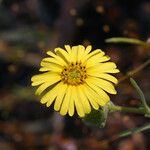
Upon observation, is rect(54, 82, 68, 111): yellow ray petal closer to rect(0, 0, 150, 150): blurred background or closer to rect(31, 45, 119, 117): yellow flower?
rect(31, 45, 119, 117): yellow flower

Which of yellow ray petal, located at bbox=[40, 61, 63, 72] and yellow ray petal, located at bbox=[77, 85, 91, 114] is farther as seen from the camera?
yellow ray petal, located at bbox=[40, 61, 63, 72]

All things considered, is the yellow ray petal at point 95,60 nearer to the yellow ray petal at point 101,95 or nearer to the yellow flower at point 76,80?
the yellow flower at point 76,80

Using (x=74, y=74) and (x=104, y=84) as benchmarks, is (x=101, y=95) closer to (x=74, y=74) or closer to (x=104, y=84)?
(x=104, y=84)

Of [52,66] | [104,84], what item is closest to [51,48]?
[52,66]

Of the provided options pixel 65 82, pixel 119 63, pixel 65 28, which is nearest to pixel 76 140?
pixel 119 63

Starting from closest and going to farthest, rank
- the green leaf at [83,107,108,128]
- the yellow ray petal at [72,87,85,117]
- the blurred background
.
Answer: the yellow ray petal at [72,87,85,117], the green leaf at [83,107,108,128], the blurred background

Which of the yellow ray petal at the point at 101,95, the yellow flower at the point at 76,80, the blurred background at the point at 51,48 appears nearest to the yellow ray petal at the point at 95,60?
the yellow flower at the point at 76,80

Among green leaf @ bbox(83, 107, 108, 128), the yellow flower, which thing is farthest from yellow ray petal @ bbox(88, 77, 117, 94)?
green leaf @ bbox(83, 107, 108, 128)
